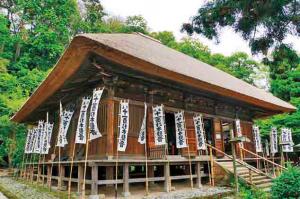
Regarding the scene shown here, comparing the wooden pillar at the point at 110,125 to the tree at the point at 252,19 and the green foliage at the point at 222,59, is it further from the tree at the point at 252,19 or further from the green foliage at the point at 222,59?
the green foliage at the point at 222,59

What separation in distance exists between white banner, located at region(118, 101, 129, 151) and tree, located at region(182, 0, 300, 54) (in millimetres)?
3145

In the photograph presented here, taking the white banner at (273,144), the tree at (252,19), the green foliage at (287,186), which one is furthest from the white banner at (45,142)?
the white banner at (273,144)

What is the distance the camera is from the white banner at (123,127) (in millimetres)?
8039

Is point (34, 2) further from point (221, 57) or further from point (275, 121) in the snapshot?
point (275, 121)

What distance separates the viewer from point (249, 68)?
31266mm

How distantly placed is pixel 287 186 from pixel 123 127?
4.35 meters

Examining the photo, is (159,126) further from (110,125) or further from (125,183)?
(125,183)

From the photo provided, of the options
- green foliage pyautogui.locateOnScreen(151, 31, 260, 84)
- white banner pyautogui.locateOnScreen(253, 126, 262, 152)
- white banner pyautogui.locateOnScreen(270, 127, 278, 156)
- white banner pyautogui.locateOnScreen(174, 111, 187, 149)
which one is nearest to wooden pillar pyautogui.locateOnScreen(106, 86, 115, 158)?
white banner pyautogui.locateOnScreen(174, 111, 187, 149)

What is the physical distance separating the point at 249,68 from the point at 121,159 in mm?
26306

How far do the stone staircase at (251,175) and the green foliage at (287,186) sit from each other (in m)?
3.48

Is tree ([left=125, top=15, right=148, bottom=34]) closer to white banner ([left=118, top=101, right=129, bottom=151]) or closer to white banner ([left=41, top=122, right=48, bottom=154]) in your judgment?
white banner ([left=41, top=122, right=48, bottom=154])

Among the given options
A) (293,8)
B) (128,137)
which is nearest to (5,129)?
(128,137)

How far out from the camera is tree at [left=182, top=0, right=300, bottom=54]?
4.86 m

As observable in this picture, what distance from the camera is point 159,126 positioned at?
882 centimetres
